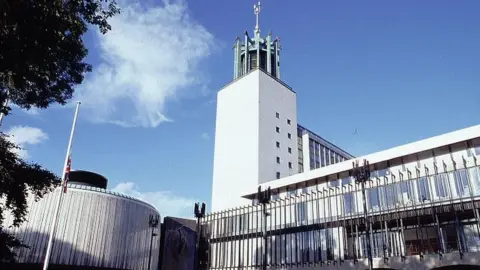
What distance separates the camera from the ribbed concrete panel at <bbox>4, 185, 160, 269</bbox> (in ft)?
142

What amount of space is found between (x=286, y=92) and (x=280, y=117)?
20.8 feet

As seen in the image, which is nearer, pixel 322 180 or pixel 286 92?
pixel 322 180

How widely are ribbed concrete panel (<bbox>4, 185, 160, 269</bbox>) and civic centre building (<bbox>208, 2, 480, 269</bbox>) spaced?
11261 millimetres

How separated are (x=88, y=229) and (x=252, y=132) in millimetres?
27841

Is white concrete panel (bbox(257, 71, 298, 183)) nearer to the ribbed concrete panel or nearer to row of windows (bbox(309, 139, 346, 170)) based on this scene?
row of windows (bbox(309, 139, 346, 170))

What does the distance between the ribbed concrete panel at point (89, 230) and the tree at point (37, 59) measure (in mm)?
28366

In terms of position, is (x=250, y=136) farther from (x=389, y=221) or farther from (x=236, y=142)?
(x=389, y=221)

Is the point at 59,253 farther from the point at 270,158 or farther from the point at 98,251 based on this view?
the point at 270,158

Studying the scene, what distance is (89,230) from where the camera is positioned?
45.6 metres

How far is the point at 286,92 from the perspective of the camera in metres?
70.5

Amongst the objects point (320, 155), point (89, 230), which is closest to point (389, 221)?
point (89, 230)

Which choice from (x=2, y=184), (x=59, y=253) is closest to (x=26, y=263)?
(x=59, y=253)

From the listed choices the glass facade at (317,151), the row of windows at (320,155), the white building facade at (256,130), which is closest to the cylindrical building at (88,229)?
the white building facade at (256,130)

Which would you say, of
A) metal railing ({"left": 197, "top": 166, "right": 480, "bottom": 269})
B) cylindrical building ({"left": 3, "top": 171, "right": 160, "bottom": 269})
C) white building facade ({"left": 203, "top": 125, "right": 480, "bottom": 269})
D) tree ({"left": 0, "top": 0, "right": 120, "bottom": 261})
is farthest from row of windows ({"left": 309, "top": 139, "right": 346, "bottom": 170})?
tree ({"left": 0, "top": 0, "right": 120, "bottom": 261})
